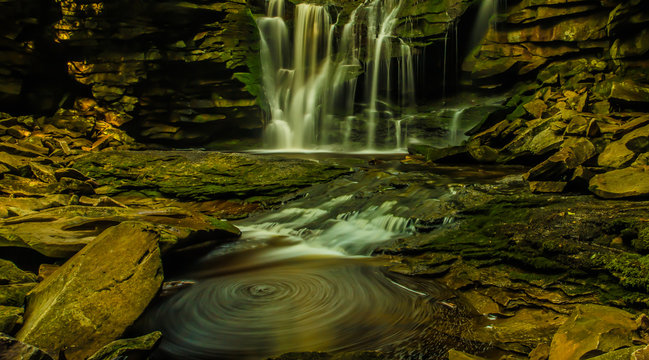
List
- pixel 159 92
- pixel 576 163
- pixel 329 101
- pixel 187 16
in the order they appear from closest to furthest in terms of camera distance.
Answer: pixel 576 163 < pixel 187 16 < pixel 159 92 < pixel 329 101

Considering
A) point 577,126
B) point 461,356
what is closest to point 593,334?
point 461,356

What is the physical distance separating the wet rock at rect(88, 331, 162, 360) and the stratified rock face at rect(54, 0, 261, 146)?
48.4ft

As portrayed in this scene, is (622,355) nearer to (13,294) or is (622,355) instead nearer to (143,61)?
(13,294)

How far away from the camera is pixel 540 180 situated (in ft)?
24.2

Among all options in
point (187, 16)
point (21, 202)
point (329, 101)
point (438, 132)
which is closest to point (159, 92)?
point (187, 16)

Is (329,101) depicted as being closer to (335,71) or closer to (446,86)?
(335,71)

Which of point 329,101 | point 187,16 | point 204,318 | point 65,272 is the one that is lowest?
point 204,318

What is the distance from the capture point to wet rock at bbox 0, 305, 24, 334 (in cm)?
315

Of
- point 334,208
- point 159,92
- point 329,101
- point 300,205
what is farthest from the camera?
point 329,101

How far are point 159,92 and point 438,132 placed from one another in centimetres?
1271

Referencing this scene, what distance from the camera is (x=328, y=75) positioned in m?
19.1

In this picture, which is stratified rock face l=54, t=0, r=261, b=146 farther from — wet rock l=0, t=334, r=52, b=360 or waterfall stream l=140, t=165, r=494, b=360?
wet rock l=0, t=334, r=52, b=360

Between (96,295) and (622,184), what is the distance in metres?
7.14

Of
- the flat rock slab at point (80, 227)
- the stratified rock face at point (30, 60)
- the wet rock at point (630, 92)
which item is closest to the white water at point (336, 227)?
the flat rock slab at point (80, 227)
